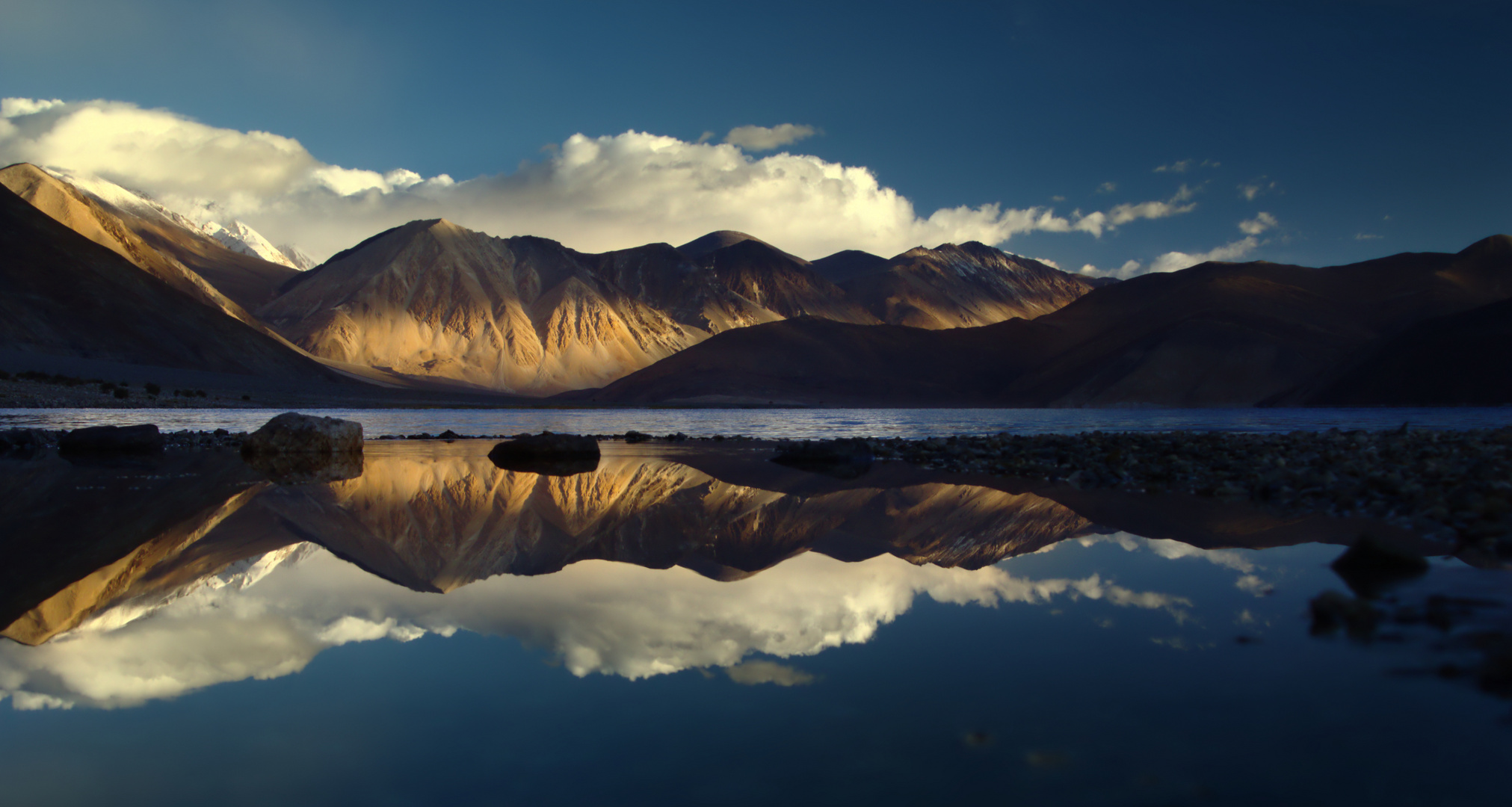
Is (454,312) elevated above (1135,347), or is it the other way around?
(454,312)

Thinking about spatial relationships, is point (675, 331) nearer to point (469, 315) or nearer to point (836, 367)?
point (469, 315)

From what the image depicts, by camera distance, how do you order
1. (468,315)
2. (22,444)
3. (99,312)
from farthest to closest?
(468,315), (99,312), (22,444)

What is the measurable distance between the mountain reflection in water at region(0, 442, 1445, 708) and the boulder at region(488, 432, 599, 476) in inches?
199

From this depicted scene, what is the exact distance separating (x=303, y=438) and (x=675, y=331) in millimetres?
169896

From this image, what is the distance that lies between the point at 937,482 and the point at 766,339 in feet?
406

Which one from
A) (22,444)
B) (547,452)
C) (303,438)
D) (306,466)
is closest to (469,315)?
(22,444)

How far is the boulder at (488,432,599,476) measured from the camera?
61.1 feet

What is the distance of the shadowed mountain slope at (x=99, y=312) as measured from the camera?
75.1m

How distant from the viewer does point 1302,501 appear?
10438mm

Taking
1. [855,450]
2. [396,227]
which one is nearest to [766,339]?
[396,227]

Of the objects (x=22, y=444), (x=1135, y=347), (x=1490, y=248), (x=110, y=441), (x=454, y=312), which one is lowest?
(x=22, y=444)

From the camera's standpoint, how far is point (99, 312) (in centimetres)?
8081

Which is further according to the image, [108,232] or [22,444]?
[108,232]

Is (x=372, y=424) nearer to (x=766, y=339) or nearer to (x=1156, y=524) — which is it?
(x=1156, y=524)
